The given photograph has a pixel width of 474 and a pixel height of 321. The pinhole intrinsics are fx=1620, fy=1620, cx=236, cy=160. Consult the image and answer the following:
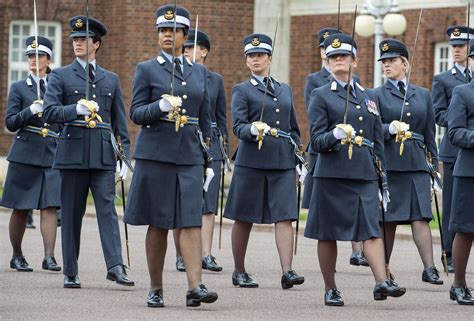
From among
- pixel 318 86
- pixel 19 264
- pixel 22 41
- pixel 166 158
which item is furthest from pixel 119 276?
pixel 22 41

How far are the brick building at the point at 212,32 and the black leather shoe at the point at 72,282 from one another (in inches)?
682

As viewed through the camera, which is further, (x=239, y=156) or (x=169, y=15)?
(x=239, y=156)

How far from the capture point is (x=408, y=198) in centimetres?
1384

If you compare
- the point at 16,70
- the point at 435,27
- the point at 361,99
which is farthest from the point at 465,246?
the point at 16,70

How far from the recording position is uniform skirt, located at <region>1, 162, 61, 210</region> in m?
14.2

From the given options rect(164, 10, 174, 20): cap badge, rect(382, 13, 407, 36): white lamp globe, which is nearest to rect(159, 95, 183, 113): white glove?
rect(164, 10, 174, 20): cap badge

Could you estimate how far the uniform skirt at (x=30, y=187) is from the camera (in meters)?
14.2

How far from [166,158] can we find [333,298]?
5.50 ft

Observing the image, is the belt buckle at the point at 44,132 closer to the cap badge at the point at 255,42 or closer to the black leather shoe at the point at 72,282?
the black leather shoe at the point at 72,282

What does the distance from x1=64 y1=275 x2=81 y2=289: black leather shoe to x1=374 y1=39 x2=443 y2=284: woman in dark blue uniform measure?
2.77 m

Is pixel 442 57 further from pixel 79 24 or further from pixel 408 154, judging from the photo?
pixel 79 24

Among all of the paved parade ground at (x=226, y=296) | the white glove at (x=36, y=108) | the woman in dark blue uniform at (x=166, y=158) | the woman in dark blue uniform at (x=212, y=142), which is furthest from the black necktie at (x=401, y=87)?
the white glove at (x=36, y=108)

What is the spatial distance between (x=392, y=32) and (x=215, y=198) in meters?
9.39

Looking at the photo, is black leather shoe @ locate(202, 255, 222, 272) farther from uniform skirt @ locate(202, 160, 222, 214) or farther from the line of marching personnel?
uniform skirt @ locate(202, 160, 222, 214)
